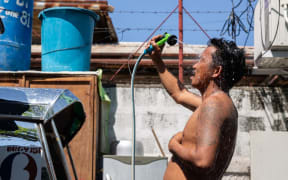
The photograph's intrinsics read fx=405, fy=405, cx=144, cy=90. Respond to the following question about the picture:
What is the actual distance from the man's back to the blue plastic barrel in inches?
146

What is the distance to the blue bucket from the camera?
558 centimetres

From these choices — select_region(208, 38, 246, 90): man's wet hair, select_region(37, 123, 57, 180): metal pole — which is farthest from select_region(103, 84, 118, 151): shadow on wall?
select_region(37, 123, 57, 180): metal pole

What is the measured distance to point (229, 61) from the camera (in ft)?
8.08

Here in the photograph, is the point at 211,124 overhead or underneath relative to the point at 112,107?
overhead

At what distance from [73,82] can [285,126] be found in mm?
3487

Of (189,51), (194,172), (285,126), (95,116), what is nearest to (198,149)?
(194,172)

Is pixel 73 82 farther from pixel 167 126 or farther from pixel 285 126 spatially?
pixel 285 126

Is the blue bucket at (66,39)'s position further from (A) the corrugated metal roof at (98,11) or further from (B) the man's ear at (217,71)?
(B) the man's ear at (217,71)

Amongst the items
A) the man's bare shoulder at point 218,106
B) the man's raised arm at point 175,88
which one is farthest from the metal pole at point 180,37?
the man's bare shoulder at point 218,106

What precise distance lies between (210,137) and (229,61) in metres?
0.57

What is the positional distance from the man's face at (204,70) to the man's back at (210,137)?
0.44 feet

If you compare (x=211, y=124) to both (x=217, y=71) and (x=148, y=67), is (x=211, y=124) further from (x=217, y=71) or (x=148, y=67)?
(x=148, y=67)

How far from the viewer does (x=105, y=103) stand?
6.30 m

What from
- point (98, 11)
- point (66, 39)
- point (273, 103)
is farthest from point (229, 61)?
point (98, 11)
